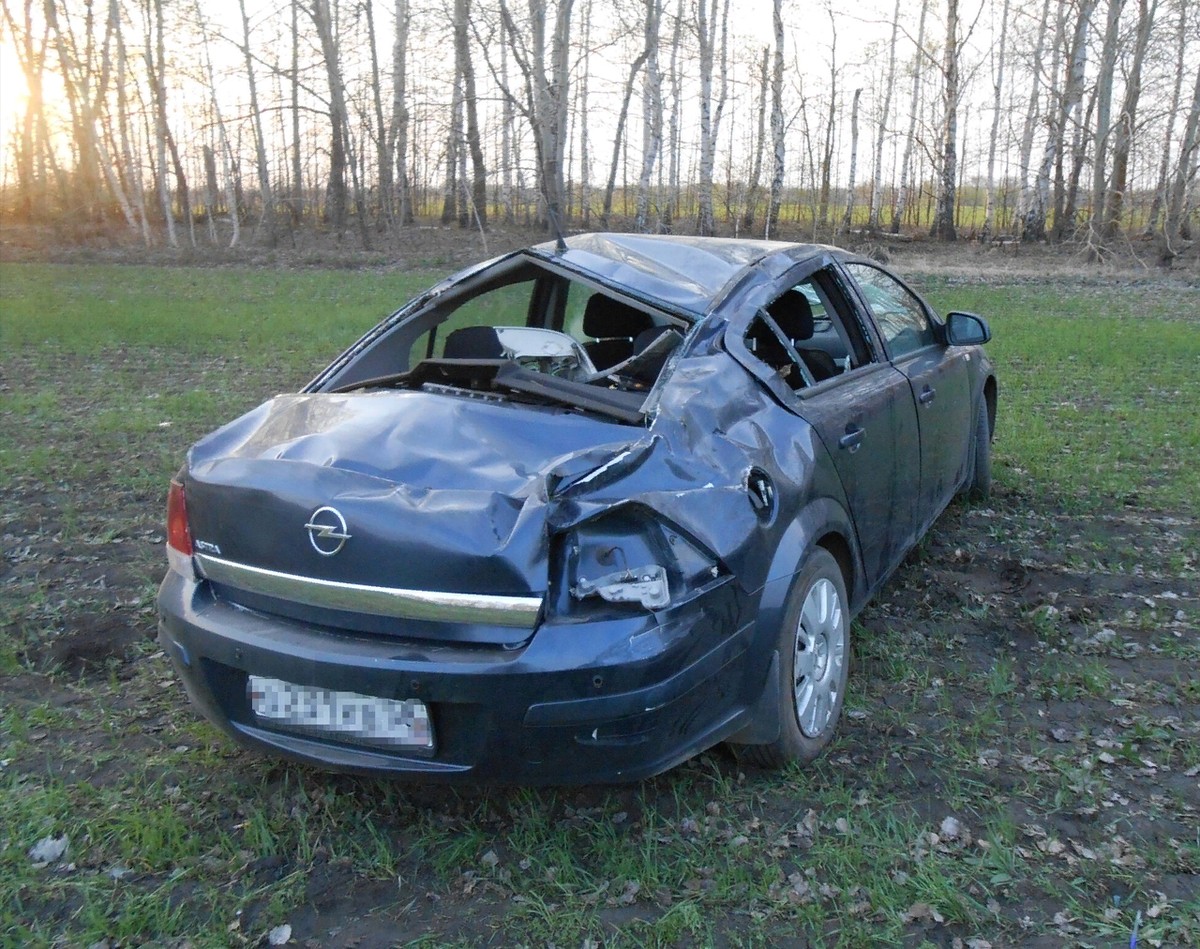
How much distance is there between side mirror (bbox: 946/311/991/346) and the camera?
486cm

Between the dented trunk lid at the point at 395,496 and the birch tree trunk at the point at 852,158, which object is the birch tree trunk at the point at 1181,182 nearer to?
the birch tree trunk at the point at 852,158

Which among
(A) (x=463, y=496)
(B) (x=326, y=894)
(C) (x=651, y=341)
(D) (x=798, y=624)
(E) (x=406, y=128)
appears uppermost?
(E) (x=406, y=128)

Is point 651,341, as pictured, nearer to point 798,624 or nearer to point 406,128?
point 798,624

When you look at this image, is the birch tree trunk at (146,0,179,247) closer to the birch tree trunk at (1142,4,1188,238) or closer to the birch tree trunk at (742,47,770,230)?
the birch tree trunk at (742,47,770,230)

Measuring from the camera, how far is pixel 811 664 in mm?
3162

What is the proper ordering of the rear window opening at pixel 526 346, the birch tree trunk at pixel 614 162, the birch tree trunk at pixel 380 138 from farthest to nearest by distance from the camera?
1. the birch tree trunk at pixel 614 162
2. the birch tree trunk at pixel 380 138
3. the rear window opening at pixel 526 346

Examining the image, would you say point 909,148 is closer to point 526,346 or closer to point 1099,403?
point 1099,403

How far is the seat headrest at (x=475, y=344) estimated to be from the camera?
358 cm

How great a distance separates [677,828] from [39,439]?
6592mm

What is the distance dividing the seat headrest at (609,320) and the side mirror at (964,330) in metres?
1.73

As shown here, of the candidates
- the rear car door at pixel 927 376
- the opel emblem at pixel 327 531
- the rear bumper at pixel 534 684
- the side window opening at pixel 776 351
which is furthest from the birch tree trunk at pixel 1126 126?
the opel emblem at pixel 327 531

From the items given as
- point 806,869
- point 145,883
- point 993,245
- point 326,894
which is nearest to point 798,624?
point 806,869

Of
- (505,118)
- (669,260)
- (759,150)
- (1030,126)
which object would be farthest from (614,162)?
(669,260)

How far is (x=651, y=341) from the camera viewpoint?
3.55 m
